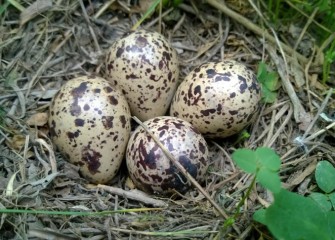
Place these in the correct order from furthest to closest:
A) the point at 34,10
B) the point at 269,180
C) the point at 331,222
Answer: the point at 34,10
the point at 331,222
the point at 269,180

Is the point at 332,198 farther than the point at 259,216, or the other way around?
the point at 332,198

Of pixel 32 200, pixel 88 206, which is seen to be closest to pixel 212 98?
pixel 88 206

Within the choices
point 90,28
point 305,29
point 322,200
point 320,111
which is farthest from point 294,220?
point 90,28

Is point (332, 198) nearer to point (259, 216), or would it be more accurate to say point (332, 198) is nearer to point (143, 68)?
point (259, 216)

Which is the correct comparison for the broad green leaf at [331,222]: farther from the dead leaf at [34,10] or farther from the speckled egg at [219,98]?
the dead leaf at [34,10]

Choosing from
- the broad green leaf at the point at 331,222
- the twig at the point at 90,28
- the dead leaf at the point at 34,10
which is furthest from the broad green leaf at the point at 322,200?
the dead leaf at the point at 34,10
